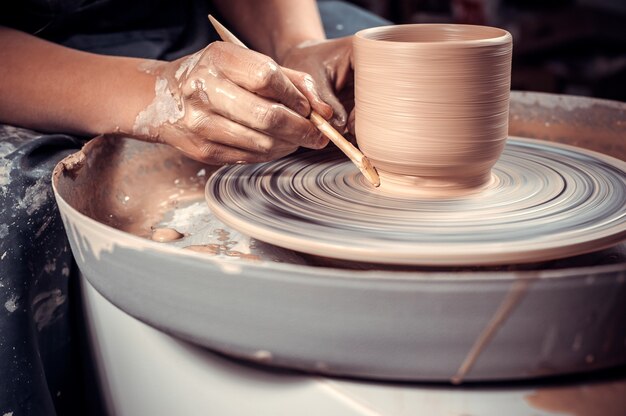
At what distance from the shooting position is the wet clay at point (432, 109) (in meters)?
0.86

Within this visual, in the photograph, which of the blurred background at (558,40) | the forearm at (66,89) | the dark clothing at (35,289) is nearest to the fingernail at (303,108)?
the forearm at (66,89)

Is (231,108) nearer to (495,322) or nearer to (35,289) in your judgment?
(35,289)

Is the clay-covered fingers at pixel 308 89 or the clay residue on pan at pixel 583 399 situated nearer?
the clay residue on pan at pixel 583 399

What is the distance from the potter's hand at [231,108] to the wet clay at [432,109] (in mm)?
88

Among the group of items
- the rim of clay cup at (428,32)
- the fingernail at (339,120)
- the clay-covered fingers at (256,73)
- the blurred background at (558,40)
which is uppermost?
the rim of clay cup at (428,32)

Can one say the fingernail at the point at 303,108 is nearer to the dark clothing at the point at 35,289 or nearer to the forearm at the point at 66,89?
the forearm at the point at 66,89

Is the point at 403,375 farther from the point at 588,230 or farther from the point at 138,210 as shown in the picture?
the point at 138,210

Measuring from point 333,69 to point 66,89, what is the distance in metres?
0.43

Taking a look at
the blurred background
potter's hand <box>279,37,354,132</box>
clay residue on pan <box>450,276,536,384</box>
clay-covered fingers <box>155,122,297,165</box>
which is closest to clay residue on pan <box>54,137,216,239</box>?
clay-covered fingers <box>155,122,297,165</box>

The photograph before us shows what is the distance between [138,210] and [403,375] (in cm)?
62

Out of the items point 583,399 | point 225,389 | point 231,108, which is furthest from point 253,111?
point 583,399

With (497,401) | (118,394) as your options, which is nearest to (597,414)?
(497,401)

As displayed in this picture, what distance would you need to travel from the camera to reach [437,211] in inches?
35.0

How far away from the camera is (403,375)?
659 mm
